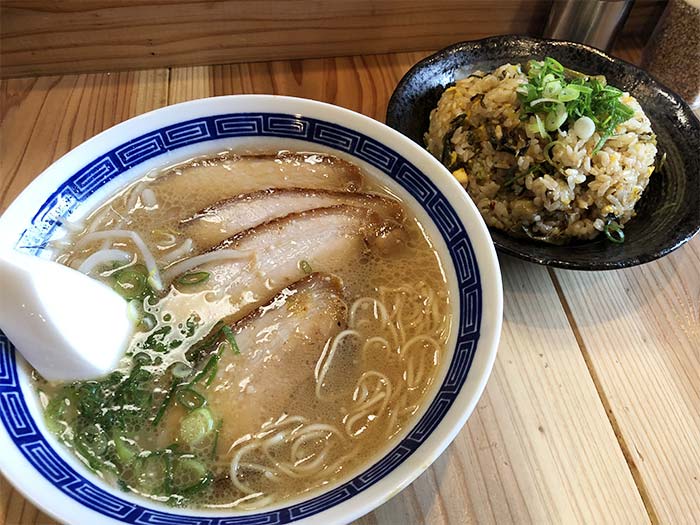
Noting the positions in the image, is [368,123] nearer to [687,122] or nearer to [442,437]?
[442,437]

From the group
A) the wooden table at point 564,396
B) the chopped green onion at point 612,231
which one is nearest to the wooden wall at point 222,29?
the wooden table at point 564,396

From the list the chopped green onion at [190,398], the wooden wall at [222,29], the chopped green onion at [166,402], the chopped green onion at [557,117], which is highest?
the chopped green onion at [557,117]

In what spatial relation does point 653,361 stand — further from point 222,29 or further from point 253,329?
point 222,29

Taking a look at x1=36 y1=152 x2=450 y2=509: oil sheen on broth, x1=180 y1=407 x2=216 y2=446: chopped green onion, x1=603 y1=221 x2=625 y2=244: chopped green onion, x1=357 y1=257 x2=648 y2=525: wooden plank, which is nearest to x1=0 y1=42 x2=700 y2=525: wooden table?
x1=357 y1=257 x2=648 y2=525: wooden plank

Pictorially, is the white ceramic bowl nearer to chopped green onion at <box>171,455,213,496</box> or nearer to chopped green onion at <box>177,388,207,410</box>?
chopped green onion at <box>171,455,213,496</box>

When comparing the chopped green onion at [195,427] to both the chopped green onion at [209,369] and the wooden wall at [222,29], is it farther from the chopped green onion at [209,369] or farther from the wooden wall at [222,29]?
the wooden wall at [222,29]

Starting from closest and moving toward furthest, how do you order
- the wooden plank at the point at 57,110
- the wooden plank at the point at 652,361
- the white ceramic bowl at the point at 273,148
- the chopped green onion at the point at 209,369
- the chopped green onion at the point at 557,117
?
1. the white ceramic bowl at the point at 273,148
2. the chopped green onion at the point at 209,369
3. the wooden plank at the point at 652,361
4. the chopped green onion at the point at 557,117
5. the wooden plank at the point at 57,110

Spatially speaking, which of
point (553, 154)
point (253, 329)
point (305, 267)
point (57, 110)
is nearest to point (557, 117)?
point (553, 154)
